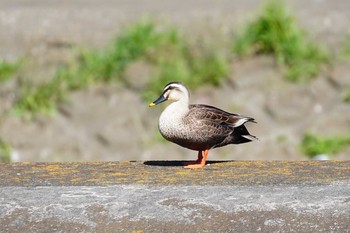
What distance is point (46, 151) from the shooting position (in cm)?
1130

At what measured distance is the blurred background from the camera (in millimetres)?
10844

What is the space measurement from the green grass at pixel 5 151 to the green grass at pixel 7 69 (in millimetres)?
564

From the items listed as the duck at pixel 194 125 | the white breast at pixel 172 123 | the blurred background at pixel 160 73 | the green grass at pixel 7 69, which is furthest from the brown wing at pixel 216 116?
the green grass at pixel 7 69

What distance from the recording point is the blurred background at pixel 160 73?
10.8 m

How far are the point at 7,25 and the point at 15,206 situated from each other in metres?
5.32

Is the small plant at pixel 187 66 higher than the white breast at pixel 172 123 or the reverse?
higher

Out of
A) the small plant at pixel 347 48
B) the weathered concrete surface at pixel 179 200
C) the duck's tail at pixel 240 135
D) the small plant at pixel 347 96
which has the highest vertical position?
the small plant at pixel 347 48

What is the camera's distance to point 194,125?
701 cm

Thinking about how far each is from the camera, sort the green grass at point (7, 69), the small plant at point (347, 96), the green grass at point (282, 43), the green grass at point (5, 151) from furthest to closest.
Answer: the green grass at point (5, 151), the green grass at point (7, 69), the small plant at point (347, 96), the green grass at point (282, 43)

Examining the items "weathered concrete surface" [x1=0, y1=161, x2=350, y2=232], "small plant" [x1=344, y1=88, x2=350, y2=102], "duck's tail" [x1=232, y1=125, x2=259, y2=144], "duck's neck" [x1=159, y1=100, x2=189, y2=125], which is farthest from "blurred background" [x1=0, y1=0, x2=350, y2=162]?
"weathered concrete surface" [x1=0, y1=161, x2=350, y2=232]

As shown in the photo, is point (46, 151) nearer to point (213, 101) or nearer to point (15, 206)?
point (213, 101)

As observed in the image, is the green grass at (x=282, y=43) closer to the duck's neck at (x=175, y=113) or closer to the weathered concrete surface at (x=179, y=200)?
the duck's neck at (x=175, y=113)

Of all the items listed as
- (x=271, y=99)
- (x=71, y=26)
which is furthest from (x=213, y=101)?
(x=71, y=26)

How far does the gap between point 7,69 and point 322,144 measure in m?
2.66
